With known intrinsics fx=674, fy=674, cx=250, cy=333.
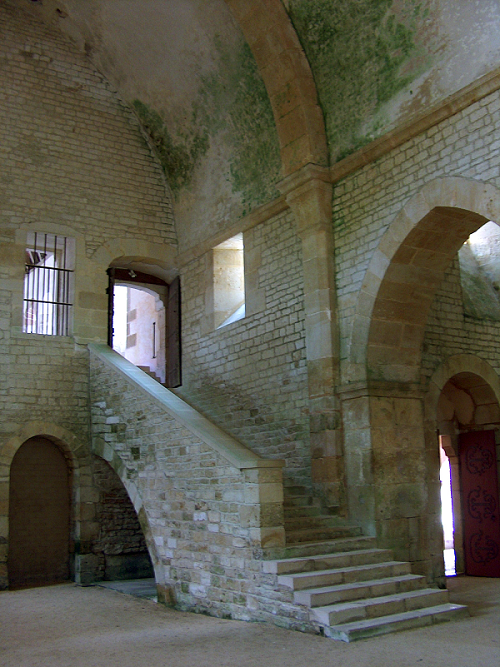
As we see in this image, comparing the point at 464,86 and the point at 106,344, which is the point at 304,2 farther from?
the point at 106,344

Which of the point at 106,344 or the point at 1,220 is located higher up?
the point at 1,220

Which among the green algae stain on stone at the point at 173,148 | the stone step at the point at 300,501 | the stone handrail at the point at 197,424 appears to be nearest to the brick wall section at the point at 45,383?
the stone handrail at the point at 197,424

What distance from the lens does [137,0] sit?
892cm

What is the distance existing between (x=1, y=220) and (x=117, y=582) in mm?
5131

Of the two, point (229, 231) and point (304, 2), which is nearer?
point (304, 2)

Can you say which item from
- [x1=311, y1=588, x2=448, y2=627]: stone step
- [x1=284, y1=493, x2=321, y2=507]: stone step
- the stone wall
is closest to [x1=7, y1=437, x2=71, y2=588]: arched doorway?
the stone wall

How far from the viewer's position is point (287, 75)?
777 cm

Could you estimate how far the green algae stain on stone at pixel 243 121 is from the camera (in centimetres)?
852

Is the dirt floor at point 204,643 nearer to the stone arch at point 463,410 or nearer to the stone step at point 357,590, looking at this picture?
the stone step at point 357,590

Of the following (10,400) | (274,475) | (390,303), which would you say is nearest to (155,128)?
(10,400)

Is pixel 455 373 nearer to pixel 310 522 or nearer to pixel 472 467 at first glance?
pixel 472 467

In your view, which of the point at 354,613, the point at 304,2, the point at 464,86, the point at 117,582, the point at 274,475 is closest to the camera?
the point at 354,613

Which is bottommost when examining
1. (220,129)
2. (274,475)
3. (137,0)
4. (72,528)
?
(72,528)

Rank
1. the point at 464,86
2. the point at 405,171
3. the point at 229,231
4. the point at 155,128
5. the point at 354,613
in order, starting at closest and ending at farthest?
the point at 354,613, the point at 464,86, the point at 405,171, the point at 229,231, the point at 155,128
